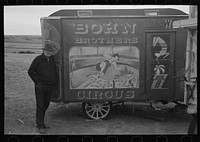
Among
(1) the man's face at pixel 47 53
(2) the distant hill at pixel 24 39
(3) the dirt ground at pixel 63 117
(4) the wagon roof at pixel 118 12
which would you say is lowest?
(3) the dirt ground at pixel 63 117

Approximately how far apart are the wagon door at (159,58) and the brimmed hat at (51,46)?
4.26 feet

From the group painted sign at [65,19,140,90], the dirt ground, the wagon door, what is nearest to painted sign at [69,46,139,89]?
painted sign at [65,19,140,90]

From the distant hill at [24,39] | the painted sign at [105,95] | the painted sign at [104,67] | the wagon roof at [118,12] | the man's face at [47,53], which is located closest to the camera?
the distant hill at [24,39]

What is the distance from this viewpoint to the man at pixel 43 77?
396cm

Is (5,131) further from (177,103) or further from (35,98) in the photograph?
(177,103)

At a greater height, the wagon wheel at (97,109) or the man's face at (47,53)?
the man's face at (47,53)

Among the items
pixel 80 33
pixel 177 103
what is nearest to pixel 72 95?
pixel 80 33

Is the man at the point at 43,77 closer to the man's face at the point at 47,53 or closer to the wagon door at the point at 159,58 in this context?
the man's face at the point at 47,53

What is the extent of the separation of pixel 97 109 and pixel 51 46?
120 cm

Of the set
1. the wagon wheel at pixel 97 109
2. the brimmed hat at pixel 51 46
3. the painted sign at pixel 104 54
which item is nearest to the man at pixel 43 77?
the brimmed hat at pixel 51 46

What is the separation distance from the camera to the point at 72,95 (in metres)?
4.35

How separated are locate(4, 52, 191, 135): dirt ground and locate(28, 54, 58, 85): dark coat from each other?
0.32 ft

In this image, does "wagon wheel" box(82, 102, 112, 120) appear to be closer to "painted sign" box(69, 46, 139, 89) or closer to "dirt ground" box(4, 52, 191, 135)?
"dirt ground" box(4, 52, 191, 135)
